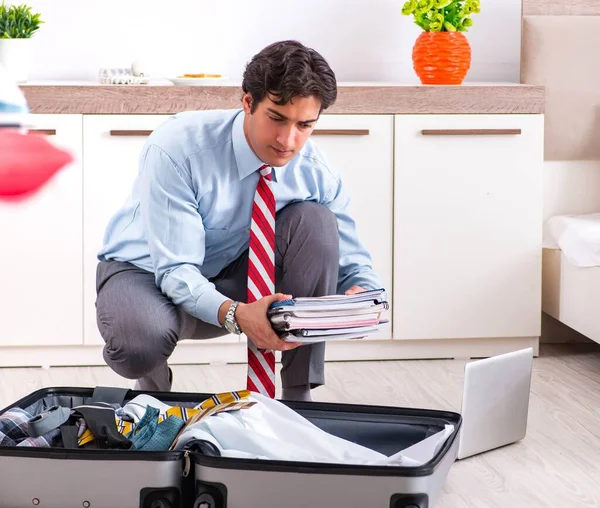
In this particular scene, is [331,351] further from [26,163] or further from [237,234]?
[26,163]

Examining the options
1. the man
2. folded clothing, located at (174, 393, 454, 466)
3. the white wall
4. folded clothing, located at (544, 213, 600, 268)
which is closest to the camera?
folded clothing, located at (174, 393, 454, 466)

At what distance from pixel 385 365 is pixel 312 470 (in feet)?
4.91

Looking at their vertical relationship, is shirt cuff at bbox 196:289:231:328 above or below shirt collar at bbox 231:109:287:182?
below

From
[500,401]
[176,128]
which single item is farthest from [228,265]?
[500,401]

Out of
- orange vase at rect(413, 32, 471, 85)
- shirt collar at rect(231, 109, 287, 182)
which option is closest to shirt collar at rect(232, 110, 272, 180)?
shirt collar at rect(231, 109, 287, 182)

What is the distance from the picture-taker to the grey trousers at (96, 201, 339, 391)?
6.05ft

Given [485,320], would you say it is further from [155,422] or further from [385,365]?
[155,422]

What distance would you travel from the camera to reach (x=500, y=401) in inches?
77.6

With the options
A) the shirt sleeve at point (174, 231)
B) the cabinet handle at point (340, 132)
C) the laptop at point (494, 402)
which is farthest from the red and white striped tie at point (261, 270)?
the cabinet handle at point (340, 132)

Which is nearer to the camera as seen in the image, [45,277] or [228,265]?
[228,265]

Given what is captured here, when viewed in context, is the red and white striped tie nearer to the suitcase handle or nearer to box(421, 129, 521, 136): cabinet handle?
the suitcase handle

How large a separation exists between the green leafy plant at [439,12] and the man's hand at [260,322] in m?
1.58

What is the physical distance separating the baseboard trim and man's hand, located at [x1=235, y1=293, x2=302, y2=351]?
1157 millimetres

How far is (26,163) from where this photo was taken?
0.45 meters
